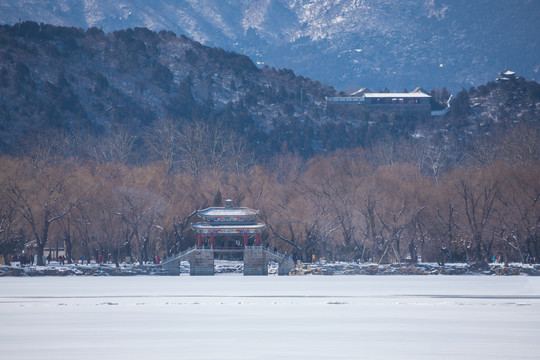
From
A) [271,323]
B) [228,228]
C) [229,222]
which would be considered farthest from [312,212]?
[271,323]

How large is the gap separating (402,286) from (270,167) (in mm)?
94053

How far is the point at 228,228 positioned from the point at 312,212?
8.77 m

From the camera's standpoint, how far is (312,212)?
98.9m

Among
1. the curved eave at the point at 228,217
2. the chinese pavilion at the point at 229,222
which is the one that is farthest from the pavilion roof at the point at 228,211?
the curved eave at the point at 228,217

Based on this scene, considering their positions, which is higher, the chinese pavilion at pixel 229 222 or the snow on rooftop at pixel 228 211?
the snow on rooftop at pixel 228 211

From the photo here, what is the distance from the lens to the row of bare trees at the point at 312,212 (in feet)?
298

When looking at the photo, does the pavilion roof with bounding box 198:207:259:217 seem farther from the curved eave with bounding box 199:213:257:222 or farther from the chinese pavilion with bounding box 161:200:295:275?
the curved eave with bounding box 199:213:257:222

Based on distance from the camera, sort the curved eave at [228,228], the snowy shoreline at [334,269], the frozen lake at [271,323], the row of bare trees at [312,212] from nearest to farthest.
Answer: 1. the frozen lake at [271,323]
2. the snowy shoreline at [334,269]
3. the row of bare trees at [312,212]
4. the curved eave at [228,228]

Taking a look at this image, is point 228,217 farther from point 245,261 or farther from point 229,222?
point 245,261

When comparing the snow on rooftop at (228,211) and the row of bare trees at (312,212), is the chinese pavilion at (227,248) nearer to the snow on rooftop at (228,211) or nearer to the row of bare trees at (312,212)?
the snow on rooftop at (228,211)

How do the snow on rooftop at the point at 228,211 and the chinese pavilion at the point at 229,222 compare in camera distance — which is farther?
the snow on rooftop at the point at 228,211

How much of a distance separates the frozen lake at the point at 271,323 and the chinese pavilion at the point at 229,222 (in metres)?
33.3

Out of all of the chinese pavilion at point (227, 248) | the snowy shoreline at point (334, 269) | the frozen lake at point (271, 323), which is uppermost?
the chinese pavilion at point (227, 248)

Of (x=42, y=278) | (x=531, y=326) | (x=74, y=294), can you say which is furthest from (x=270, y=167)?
(x=531, y=326)
